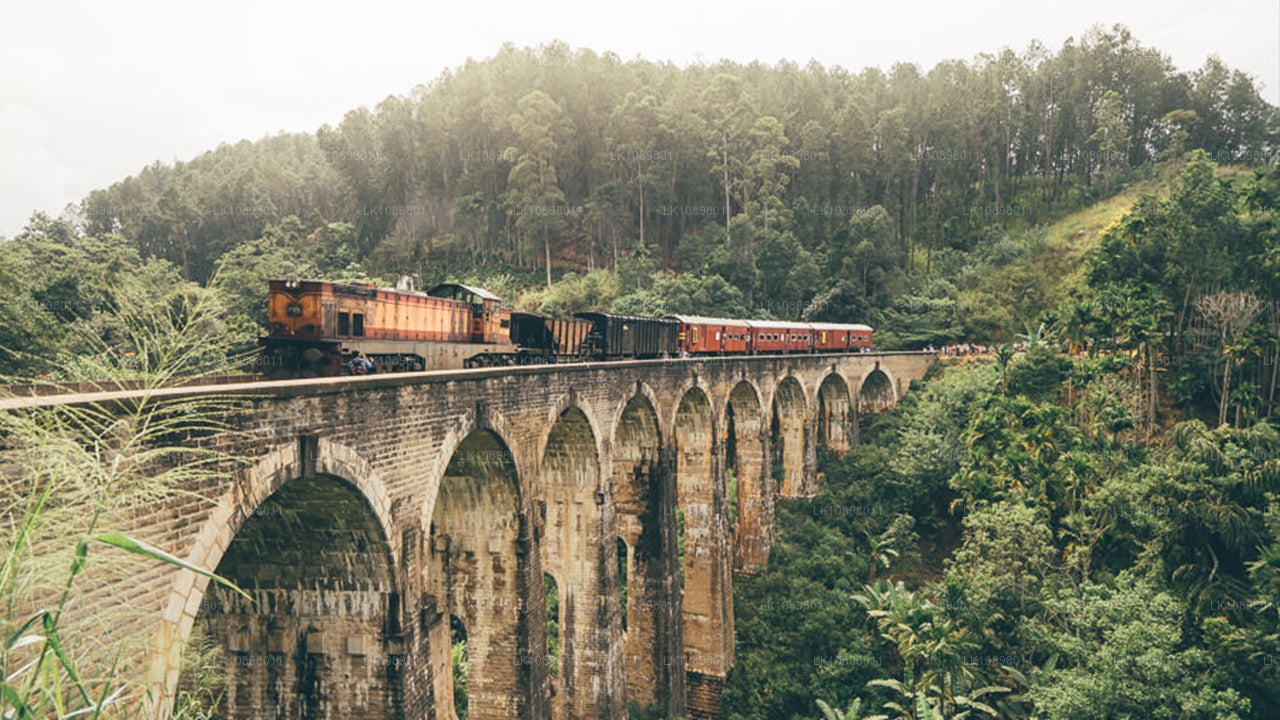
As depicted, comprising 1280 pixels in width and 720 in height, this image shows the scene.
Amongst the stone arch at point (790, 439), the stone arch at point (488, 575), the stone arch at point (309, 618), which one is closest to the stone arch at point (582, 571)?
the stone arch at point (488, 575)

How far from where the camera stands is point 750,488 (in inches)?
1171

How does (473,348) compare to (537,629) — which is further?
(473,348)

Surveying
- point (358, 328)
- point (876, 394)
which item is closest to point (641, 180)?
point (876, 394)

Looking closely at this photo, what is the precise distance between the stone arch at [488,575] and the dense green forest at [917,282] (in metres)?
5.47

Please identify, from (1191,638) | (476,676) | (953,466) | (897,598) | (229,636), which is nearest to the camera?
(229,636)

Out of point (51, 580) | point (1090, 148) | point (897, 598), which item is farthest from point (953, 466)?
Answer: point (1090, 148)

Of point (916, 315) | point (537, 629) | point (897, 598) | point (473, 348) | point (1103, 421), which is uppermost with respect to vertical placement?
point (916, 315)

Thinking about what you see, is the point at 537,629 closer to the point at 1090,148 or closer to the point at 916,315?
the point at 916,315

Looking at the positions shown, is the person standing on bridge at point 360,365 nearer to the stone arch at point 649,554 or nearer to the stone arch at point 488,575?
the stone arch at point 488,575

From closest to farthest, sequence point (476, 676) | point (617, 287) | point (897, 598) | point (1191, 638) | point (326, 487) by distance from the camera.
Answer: point (326, 487) → point (476, 676) → point (1191, 638) → point (897, 598) → point (617, 287)

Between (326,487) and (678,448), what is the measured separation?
17.1 meters

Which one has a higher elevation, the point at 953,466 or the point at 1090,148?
the point at 1090,148

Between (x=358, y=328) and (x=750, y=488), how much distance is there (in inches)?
791

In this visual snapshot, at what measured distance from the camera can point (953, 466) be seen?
31.7m
